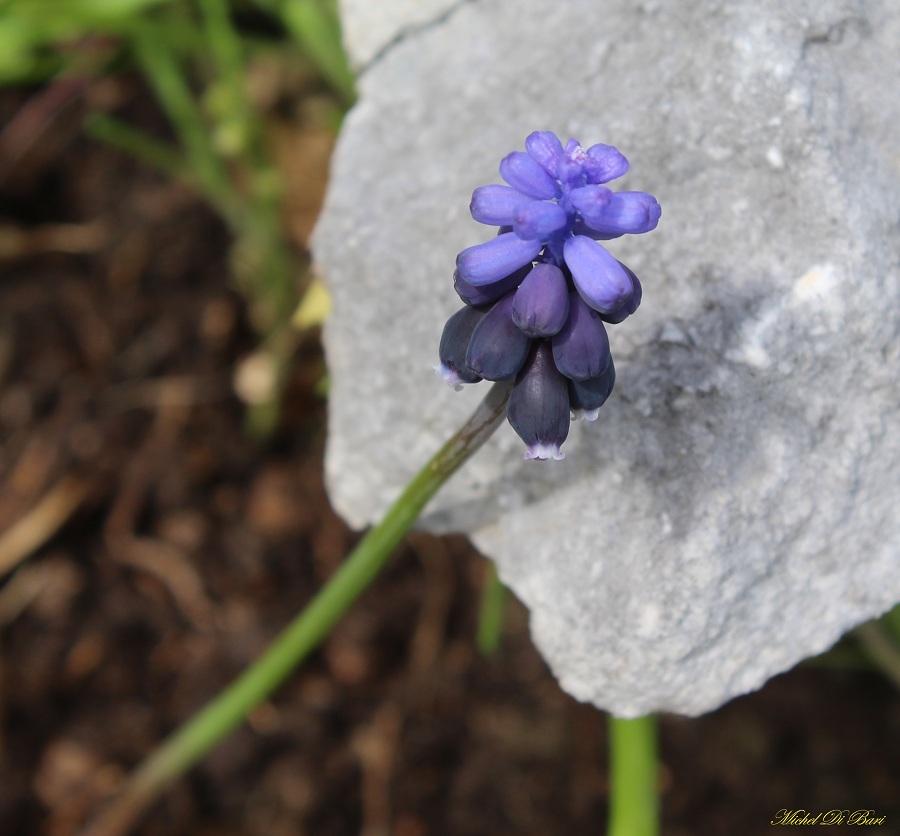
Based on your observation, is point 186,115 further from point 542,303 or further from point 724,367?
point 542,303

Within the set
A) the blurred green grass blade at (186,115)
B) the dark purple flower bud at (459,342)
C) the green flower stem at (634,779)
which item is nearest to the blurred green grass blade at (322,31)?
the blurred green grass blade at (186,115)

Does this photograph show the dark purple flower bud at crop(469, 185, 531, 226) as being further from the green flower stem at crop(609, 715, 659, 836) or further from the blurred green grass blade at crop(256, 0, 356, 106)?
the blurred green grass blade at crop(256, 0, 356, 106)

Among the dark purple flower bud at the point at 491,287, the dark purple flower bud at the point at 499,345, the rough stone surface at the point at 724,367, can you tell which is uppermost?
the dark purple flower bud at the point at 491,287

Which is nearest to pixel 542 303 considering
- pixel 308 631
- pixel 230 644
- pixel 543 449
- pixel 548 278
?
pixel 548 278

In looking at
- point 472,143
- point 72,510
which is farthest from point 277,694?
point 472,143

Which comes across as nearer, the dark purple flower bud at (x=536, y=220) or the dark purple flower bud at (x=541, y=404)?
the dark purple flower bud at (x=536, y=220)

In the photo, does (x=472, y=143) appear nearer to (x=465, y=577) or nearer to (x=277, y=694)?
(x=465, y=577)

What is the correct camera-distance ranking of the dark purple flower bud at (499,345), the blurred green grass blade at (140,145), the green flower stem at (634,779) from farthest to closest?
the blurred green grass blade at (140,145)
the green flower stem at (634,779)
the dark purple flower bud at (499,345)

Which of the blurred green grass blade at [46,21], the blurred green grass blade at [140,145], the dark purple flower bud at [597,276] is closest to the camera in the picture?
the dark purple flower bud at [597,276]

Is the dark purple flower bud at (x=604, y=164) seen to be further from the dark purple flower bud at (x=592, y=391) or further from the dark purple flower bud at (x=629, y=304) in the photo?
the dark purple flower bud at (x=592, y=391)
